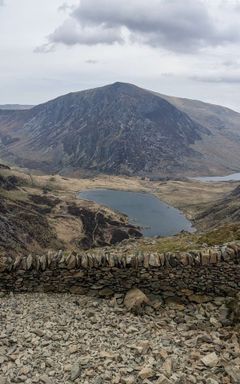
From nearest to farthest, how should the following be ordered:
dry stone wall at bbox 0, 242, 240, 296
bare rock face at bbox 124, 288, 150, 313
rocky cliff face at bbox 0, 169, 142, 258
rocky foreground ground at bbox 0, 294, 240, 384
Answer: rocky foreground ground at bbox 0, 294, 240, 384
bare rock face at bbox 124, 288, 150, 313
dry stone wall at bbox 0, 242, 240, 296
rocky cliff face at bbox 0, 169, 142, 258

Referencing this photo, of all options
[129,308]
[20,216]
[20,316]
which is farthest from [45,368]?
[20,216]

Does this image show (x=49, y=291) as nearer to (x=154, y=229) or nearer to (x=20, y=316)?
(x=20, y=316)

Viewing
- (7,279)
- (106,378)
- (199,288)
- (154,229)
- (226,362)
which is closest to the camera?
(106,378)

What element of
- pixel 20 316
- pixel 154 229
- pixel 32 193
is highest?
pixel 20 316

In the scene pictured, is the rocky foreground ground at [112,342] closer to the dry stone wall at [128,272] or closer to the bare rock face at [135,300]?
the bare rock face at [135,300]

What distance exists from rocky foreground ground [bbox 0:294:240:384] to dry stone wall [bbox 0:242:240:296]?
1.83ft

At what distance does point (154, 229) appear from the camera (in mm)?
189125

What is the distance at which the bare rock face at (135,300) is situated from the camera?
18.0 meters

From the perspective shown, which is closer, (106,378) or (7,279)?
(106,378)

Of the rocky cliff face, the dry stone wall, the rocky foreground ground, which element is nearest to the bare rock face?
the rocky foreground ground

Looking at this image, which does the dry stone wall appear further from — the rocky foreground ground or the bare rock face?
the rocky foreground ground

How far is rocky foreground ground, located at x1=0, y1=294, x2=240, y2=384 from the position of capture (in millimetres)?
13195

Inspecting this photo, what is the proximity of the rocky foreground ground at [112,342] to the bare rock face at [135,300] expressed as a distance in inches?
12.2

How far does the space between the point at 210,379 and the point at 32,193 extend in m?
182
